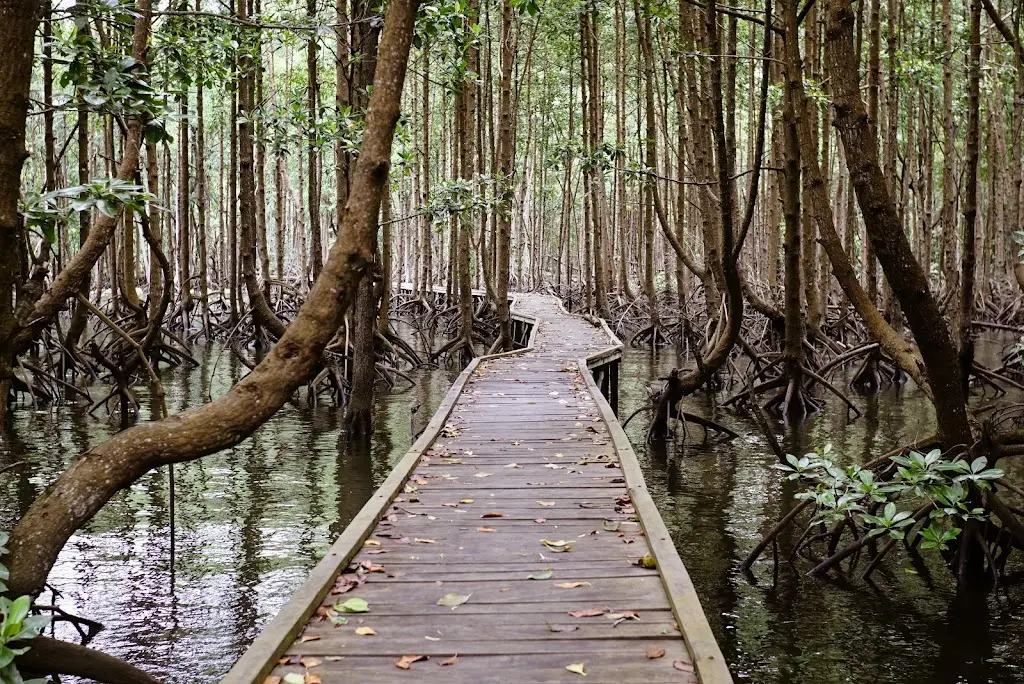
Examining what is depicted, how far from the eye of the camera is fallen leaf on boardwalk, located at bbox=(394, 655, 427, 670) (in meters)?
3.30

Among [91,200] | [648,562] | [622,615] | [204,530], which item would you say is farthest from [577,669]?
[204,530]

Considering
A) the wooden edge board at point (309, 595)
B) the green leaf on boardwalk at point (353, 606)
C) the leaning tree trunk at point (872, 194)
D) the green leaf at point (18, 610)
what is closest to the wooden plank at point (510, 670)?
the wooden edge board at point (309, 595)

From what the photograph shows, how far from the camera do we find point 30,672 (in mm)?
3357

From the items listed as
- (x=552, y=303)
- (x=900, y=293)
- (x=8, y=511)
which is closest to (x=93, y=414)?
(x=8, y=511)

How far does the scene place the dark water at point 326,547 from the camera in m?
A: 5.28

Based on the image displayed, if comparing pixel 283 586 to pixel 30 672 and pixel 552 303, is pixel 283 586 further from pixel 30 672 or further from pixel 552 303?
pixel 552 303

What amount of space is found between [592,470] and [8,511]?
16.3ft

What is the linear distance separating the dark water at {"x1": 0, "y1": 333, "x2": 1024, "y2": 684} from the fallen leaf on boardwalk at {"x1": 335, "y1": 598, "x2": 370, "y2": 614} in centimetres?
170

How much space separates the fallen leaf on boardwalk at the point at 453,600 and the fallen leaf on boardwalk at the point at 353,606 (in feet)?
0.98

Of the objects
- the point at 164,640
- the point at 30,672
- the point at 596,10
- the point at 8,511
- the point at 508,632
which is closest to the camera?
the point at 30,672

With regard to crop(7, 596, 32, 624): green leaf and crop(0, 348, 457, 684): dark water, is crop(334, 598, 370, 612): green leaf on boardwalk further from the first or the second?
crop(0, 348, 457, 684): dark water

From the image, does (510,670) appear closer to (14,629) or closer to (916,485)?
(14,629)

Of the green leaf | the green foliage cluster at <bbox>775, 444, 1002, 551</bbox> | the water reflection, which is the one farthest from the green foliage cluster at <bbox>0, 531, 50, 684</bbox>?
the water reflection

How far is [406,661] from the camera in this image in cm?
334
